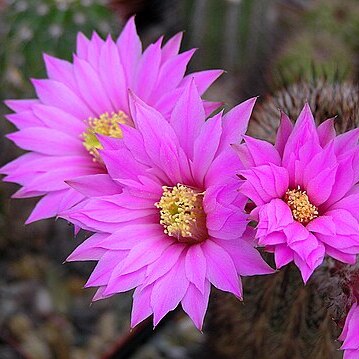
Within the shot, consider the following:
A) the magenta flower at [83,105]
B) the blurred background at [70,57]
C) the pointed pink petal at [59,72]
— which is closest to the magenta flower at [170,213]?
the magenta flower at [83,105]

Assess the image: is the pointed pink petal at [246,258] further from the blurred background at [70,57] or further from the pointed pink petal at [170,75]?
the blurred background at [70,57]

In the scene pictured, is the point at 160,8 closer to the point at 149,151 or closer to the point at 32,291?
the point at 32,291

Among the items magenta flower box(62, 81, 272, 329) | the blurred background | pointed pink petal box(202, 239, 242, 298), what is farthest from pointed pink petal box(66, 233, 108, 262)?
the blurred background

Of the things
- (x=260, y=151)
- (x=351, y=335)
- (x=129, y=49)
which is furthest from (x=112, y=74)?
(x=351, y=335)

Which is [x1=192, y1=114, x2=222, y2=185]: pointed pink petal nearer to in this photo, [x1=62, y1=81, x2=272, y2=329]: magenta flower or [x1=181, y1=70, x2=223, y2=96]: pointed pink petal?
[x1=62, y1=81, x2=272, y2=329]: magenta flower

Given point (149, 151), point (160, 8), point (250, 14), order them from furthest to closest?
point (160, 8) < point (250, 14) < point (149, 151)

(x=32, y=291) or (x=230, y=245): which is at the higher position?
(x=230, y=245)

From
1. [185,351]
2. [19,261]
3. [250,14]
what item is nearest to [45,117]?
[185,351]
